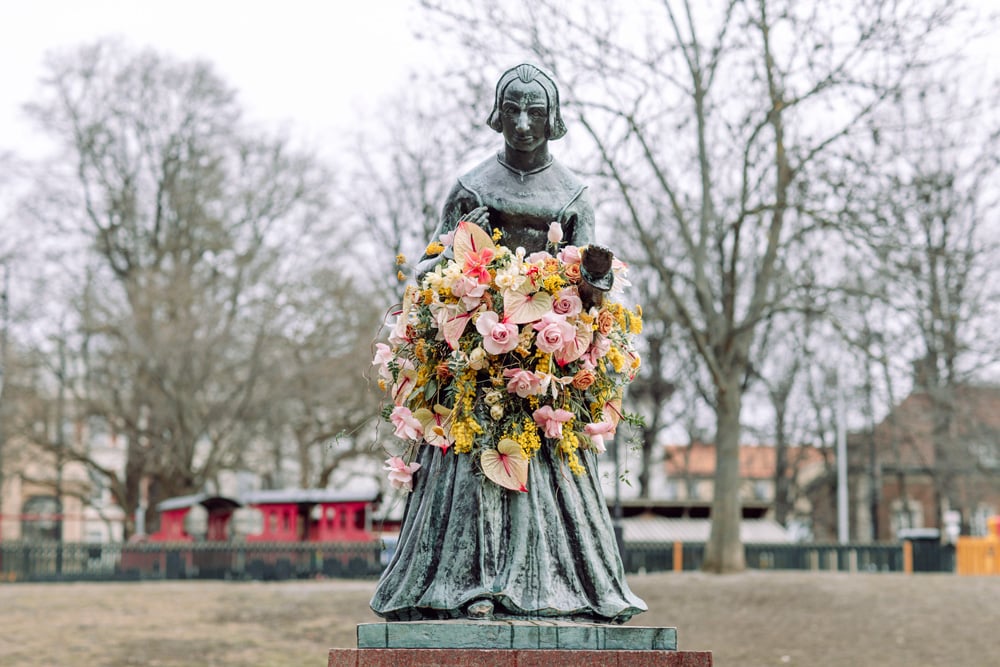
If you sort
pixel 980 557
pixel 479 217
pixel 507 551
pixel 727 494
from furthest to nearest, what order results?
1. pixel 980 557
2. pixel 727 494
3. pixel 479 217
4. pixel 507 551

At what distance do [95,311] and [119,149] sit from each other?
572cm

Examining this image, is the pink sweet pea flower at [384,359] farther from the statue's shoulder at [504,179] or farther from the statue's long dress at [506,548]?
the statue's shoulder at [504,179]

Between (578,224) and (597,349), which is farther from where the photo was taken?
(578,224)

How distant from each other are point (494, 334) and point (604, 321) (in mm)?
579

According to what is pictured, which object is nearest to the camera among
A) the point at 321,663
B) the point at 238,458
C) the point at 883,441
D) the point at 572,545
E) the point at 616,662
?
the point at 616,662

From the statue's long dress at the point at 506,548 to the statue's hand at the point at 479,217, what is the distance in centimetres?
115

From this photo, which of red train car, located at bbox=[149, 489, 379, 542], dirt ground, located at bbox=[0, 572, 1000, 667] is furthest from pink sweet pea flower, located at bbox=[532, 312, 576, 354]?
red train car, located at bbox=[149, 489, 379, 542]

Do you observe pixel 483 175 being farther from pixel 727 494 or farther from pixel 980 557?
pixel 980 557

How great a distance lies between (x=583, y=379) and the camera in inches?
235

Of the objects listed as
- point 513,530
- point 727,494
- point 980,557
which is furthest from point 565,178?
point 980,557

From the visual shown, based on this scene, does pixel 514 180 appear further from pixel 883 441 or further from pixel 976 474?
pixel 883 441

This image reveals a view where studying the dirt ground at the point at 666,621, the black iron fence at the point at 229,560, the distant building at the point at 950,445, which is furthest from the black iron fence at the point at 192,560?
the distant building at the point at 950,445

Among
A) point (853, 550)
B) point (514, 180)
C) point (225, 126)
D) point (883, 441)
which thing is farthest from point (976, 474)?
point (514, 180)

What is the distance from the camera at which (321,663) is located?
1473 cm
